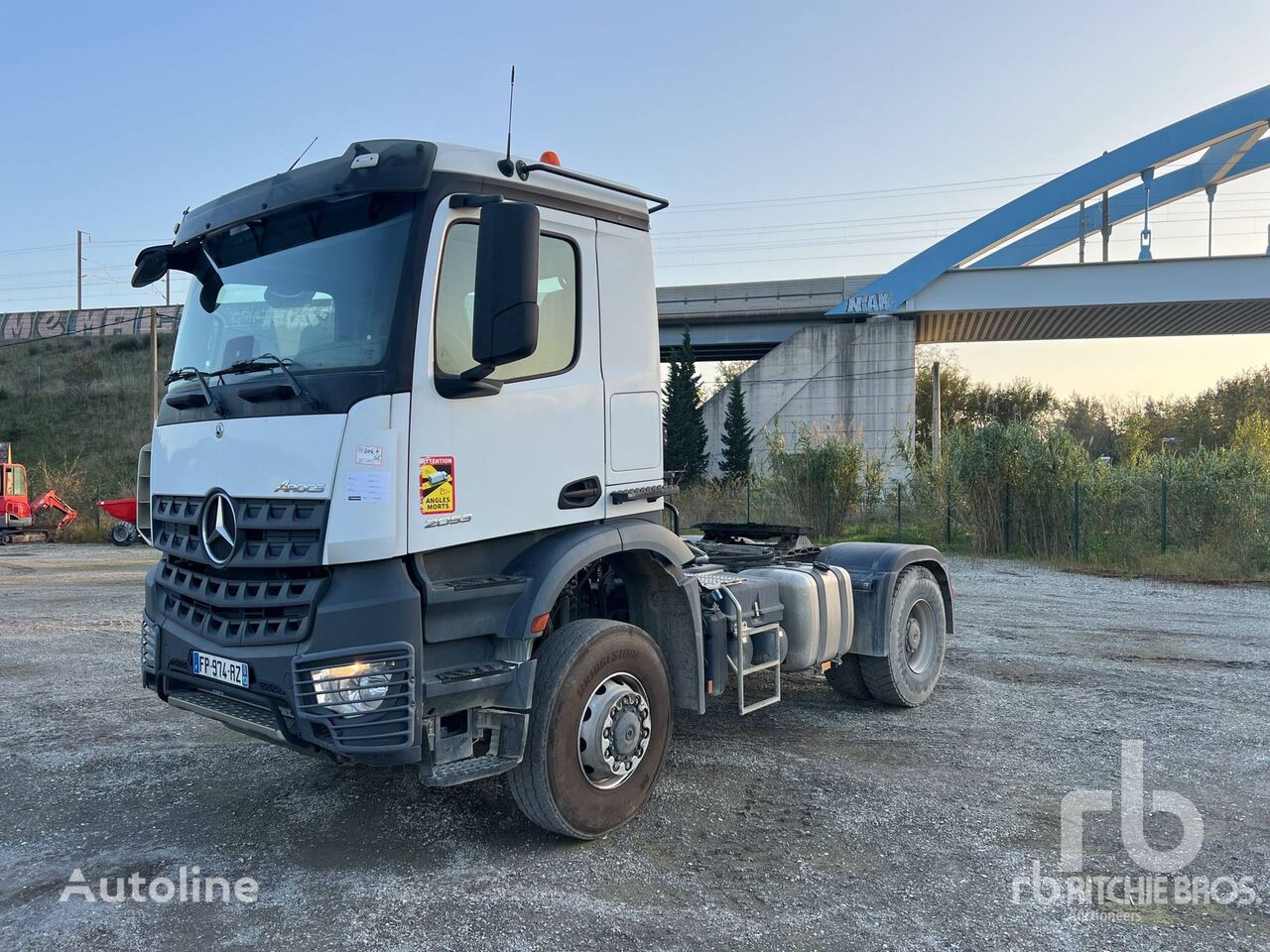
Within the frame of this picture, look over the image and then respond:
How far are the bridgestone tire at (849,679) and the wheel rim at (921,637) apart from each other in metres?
0.40

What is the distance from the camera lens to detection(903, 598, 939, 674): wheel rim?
6930 millimetres

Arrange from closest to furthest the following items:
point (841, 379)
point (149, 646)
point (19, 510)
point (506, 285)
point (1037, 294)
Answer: point (506, 285), point (149, 646), point (19, 510), point (1037, 294), point (841, 379)

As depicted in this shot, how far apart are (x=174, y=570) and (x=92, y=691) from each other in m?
3.94

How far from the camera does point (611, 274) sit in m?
4.64

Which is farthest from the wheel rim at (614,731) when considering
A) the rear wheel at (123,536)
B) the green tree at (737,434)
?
the green tree at (737,434)

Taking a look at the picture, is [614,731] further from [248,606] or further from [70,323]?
[70,323]

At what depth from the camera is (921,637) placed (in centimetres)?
708

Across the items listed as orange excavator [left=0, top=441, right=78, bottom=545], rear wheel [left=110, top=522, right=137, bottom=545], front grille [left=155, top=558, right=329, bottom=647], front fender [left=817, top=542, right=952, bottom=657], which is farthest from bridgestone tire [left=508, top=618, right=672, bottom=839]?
orange excavator [left=0, top=441, right=78, bottom=545]

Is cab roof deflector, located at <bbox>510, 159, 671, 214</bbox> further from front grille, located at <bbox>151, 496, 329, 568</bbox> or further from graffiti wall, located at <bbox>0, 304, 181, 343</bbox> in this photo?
graffiti wall, located at <bbox>0, 304, 181, 343</bbox>

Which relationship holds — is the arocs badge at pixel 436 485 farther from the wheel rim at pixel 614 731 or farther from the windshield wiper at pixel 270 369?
the wheel rim at pixel 614 731

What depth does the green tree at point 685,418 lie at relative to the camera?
149ft

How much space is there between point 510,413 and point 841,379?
40.6 meters

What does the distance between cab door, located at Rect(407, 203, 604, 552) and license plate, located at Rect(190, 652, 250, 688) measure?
2.95 ft

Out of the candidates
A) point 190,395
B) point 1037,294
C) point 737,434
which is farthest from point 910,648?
point 737,434
